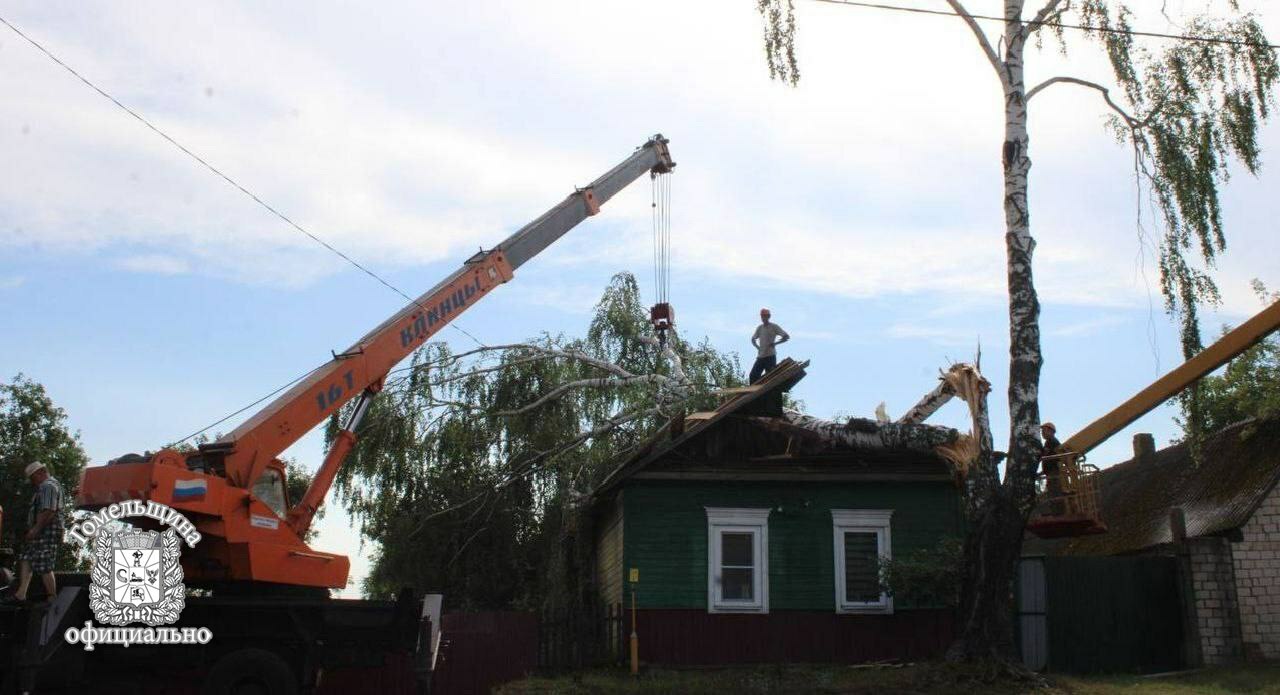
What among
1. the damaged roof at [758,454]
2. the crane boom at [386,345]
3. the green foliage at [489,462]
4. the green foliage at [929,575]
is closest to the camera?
the crane boom at [386,345]

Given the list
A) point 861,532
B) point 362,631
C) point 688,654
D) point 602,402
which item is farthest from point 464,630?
point 602,402

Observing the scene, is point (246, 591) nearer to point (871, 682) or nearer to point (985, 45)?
point (871, 682)

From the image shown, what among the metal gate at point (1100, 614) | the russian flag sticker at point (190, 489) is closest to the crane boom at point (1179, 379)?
the metal gate at point (1100, 614)

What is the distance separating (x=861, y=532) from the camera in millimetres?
17859

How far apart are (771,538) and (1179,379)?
6726 millimetres

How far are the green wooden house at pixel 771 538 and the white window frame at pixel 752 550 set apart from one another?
0.02 meters

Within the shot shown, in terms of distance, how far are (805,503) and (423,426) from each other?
30.9 feet

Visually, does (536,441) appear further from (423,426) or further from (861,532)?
(861,532)

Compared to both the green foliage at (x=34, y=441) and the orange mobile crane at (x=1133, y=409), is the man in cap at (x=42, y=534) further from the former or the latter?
the green foliage at (x=34, y=441)

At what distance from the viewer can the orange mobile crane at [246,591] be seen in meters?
11.1

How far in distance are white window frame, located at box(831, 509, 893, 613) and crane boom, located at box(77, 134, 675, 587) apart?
6.88 m

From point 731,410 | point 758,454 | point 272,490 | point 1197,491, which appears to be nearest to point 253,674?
point 272,490

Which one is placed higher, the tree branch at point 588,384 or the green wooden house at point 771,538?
the tree branch at point 588,384

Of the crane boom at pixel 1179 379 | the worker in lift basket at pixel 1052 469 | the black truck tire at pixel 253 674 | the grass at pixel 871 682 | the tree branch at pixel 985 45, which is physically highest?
the tree branch at pixel 985 45
